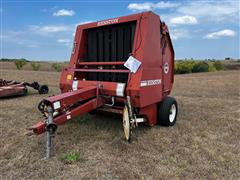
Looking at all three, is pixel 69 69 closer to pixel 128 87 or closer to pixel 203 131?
pixel 128 87

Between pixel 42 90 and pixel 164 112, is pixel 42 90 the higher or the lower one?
the higher one

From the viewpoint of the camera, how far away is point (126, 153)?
3590mm

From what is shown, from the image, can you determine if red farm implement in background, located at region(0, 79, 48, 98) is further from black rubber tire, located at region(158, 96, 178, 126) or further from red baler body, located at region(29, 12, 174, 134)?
black rubber tire, located at region(158, 96, 178, 126)

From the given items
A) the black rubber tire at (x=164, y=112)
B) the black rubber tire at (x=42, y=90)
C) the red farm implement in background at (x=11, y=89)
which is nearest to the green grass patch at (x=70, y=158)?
the black rubber tire at (x=164, y=112)

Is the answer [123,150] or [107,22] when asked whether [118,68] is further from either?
[123,150]

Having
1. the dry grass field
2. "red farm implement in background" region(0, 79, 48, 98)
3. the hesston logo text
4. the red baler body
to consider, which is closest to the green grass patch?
the dry grass field

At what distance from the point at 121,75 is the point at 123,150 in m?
1.48

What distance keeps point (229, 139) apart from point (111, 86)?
2.18 m

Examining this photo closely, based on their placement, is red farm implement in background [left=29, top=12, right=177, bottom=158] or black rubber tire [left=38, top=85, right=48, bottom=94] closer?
red farm implement in background [left=29, top=12, right=177, bottom=158]

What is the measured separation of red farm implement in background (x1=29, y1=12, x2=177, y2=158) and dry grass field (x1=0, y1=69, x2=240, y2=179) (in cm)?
28

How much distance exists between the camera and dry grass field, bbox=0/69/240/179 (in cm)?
305

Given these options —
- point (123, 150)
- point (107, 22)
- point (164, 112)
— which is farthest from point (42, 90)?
point (123, 150)

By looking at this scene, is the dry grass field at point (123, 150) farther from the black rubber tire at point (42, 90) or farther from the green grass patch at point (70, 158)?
the black rubber tire at point (42, 90)

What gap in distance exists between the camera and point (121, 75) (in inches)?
183
